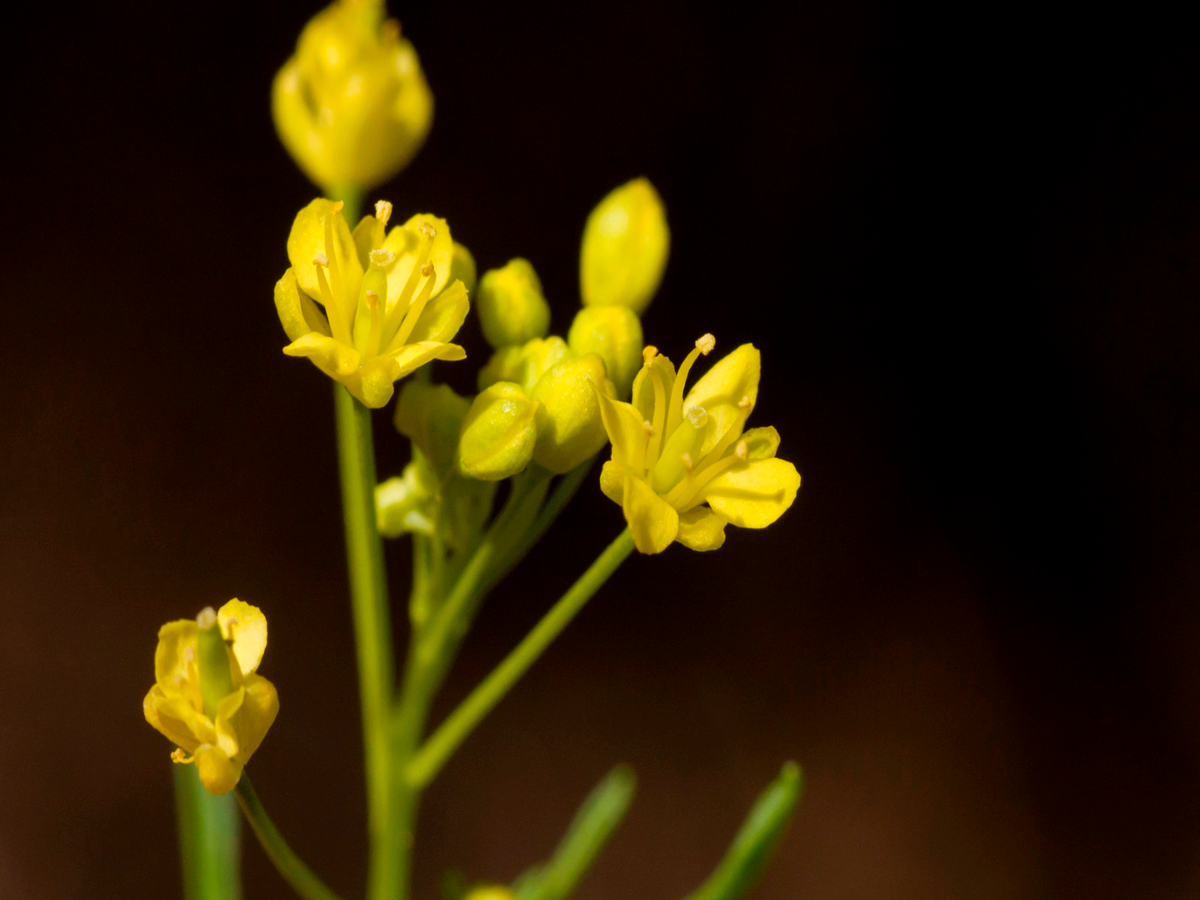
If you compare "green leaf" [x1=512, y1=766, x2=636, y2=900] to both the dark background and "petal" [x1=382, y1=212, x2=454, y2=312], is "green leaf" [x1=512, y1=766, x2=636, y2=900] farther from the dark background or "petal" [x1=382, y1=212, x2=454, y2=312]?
the dark background

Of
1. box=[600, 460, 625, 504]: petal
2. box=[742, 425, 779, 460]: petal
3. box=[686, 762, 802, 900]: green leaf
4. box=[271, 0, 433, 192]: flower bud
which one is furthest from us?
box=[271, 0, 433, 192]: flower bud

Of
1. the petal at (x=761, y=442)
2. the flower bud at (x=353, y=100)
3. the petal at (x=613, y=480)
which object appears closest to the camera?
the petal at (x=613, y=480)

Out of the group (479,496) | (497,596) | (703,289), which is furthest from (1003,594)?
(479,496)

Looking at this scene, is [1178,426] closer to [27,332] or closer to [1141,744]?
[1141,744]

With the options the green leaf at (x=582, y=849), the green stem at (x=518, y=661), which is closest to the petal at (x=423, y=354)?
the green stem at (x=518, y=661)

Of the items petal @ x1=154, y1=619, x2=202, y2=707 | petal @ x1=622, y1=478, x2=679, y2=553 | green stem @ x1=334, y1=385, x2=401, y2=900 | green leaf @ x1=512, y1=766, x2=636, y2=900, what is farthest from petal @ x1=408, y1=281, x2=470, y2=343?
green leaf @ x1=512, y1=766, x2=636, y2=900

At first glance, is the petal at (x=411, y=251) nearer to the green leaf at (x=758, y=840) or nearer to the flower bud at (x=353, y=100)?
the flower bud at (x=353, y=100)
